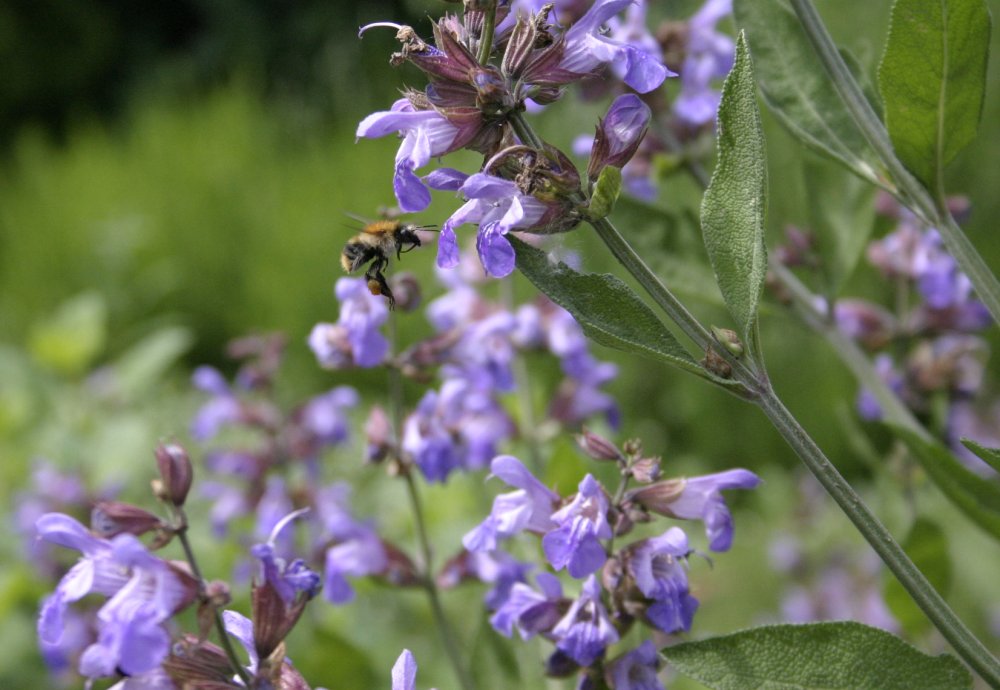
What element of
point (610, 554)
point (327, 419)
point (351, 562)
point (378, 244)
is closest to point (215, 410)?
point (327, 419)

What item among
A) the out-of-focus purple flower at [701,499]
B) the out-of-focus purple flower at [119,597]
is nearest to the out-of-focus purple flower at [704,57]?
the out-of-focus purple flower at [701,499]

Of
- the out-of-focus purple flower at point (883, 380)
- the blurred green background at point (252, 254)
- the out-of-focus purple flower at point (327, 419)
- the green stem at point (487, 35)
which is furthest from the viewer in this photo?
the blurred green background at point (252, 254)

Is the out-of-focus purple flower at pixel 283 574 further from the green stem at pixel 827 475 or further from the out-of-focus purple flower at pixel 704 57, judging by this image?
the out-of-focus purple flower at pixel 704 57

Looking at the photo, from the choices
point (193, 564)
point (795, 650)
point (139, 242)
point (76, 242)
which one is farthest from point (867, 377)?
point (76, 242)

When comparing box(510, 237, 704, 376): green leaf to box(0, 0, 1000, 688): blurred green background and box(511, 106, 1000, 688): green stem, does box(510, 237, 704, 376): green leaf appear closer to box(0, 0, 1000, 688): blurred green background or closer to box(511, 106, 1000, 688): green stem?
box(511, 106, 1000, 688): green stem

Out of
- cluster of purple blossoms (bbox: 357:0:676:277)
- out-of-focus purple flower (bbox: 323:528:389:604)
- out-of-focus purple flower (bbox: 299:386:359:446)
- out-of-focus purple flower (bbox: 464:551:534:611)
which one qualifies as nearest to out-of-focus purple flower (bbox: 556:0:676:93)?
cluster of purple blossoms (bbox: 357:0:676:277)

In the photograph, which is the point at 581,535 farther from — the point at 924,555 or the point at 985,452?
the point at 924,555

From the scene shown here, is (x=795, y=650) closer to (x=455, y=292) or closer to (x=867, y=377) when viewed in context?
(x=867, y=377)
